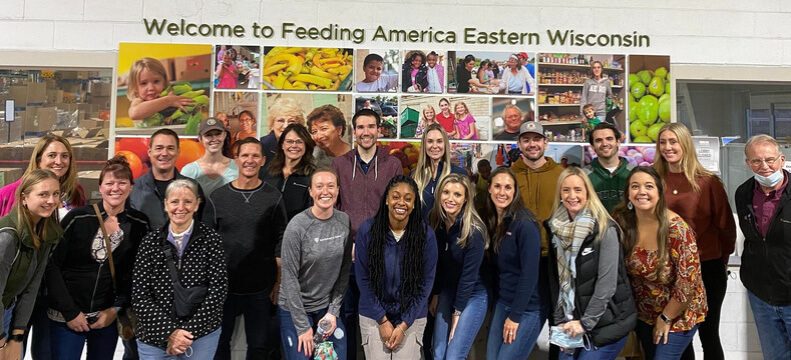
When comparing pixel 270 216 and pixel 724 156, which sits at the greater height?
pixel 724 156

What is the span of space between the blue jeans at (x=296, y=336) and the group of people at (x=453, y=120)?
1.90 metres

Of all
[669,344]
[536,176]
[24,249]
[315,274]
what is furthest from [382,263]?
[24,249]

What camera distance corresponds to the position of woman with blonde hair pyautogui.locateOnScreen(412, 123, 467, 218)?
350 cm

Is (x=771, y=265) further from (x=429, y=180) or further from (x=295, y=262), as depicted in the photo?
(x=295, y=262)

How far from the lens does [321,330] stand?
3006 mm

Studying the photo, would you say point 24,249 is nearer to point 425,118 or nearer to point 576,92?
point 425,118

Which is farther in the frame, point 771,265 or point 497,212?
point 497,212

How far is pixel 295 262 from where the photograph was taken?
9.80 feet

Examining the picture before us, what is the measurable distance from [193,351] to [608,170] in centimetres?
286

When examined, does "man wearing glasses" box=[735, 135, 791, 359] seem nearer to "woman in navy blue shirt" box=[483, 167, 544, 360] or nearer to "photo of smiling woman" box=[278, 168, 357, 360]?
"woman in navy blue shirt" box=[483, 167, 544, 360]

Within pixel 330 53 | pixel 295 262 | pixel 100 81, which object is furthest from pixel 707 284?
pixel 100 81

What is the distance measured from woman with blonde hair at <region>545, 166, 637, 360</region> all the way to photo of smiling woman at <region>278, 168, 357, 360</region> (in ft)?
3.97

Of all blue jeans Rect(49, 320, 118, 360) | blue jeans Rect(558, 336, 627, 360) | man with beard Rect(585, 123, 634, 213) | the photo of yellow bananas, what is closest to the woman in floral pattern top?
blue jeans Rect(558, 336, 627, 360)

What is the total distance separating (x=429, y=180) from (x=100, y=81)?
9.57ft
